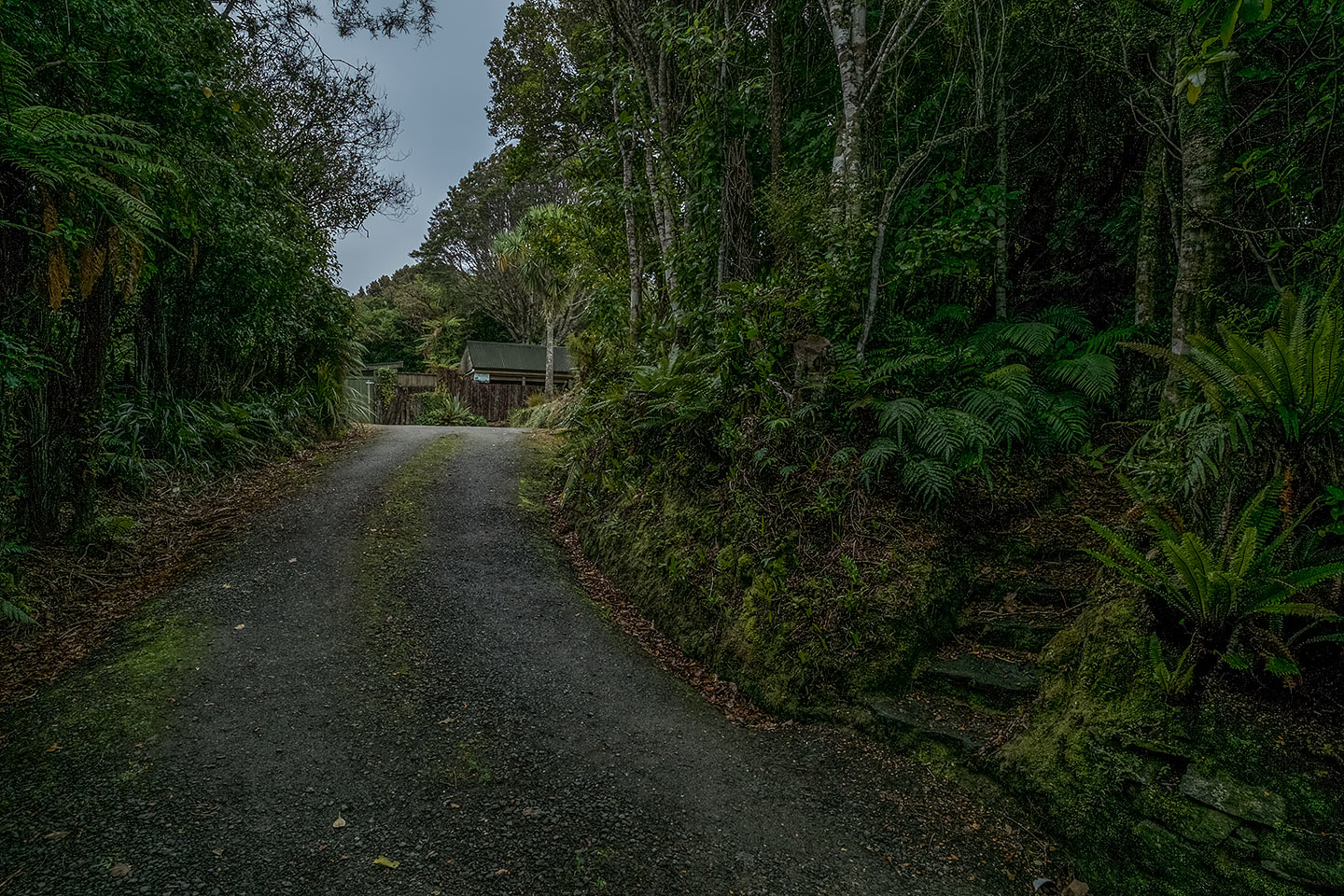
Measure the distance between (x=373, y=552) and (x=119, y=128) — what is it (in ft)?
11.4

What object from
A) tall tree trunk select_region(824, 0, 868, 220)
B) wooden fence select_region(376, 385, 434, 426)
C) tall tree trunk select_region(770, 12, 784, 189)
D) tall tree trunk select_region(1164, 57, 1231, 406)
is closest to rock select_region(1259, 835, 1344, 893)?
tall tree trunk select_region(1164, 57, 1231, 406)

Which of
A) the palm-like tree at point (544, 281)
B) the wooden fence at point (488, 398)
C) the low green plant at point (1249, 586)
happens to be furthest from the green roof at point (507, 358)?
the low green plant at point (1249, 586)

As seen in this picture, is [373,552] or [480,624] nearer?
[480,624]

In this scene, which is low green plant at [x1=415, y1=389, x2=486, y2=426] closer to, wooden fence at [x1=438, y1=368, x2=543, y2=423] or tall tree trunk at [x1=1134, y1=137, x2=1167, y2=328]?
wooden fence at [x1=438, y1=368, x2=543, y2=423]

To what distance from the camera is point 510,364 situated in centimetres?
2464

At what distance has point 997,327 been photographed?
15.8ft

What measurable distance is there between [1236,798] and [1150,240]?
4.25m

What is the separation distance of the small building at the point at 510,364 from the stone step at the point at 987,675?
2209cm

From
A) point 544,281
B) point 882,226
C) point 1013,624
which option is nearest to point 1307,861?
point 1013,624

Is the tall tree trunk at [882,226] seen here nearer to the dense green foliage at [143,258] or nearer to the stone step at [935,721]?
the stone step at [935,721]

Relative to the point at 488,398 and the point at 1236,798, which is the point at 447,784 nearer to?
the point at 1236,798

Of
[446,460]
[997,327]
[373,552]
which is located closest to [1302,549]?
[997,327]

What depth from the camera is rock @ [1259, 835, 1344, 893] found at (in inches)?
71.4

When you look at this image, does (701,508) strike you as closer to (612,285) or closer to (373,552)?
(373,552)
